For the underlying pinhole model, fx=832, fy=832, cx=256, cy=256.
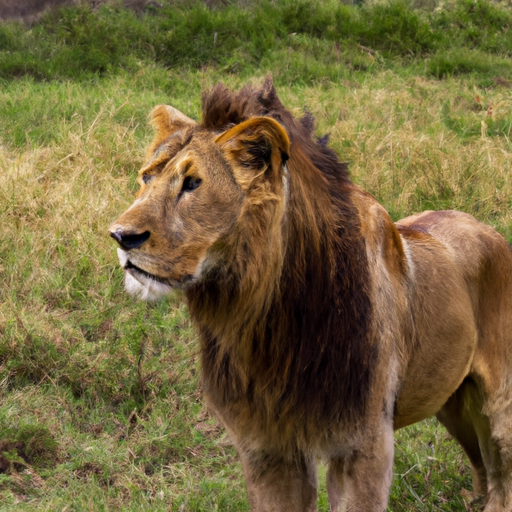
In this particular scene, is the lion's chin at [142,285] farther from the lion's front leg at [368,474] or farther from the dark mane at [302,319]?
the lion's front leg at [368,474]

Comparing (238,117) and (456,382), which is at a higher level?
(238,117)

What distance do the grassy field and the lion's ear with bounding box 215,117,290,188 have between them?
5.56 ft

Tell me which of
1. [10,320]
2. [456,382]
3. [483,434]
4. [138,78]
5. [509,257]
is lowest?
[138,78]

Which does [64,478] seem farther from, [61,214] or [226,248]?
[61,214]

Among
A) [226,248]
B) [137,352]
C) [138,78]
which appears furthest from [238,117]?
[138,78]

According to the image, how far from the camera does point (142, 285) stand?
232 cm

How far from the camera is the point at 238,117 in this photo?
2.51m

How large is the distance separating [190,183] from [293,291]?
1.60 feet

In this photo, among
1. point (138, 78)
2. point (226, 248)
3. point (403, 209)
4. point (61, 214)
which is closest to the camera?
point (226, 248)

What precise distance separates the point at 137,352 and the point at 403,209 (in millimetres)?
2616

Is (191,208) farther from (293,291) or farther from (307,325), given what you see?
(307,325)

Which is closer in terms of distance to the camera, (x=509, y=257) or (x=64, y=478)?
(x=509, y=257)

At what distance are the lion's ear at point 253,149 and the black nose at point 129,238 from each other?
0.35 metres

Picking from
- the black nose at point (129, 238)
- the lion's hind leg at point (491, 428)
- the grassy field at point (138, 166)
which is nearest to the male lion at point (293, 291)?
the black nose at point (129, 238)
